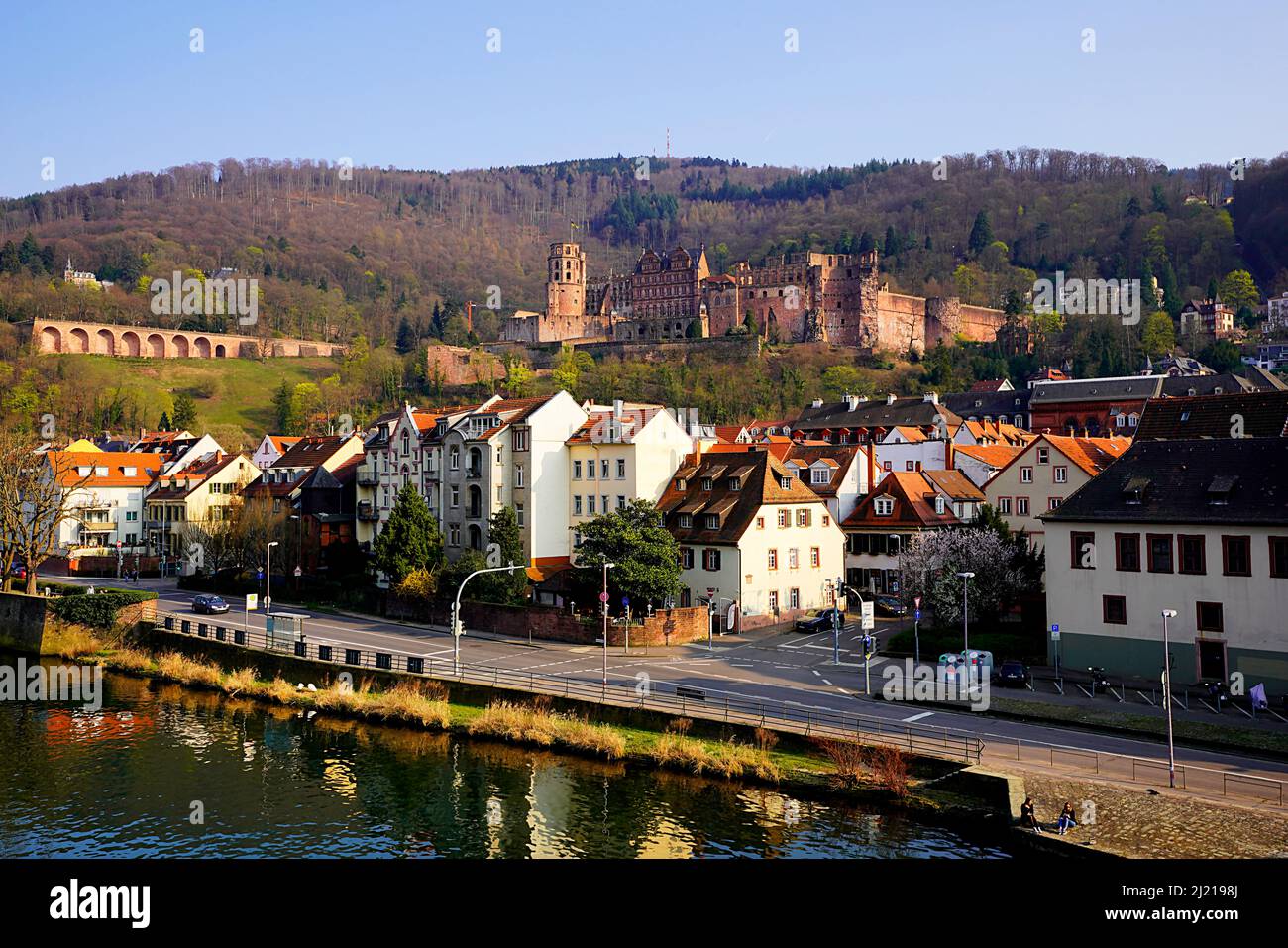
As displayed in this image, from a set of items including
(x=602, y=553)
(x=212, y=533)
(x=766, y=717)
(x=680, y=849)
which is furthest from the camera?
(x=212, y=533)

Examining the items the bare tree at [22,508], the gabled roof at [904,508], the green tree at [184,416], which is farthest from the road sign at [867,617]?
the green tree at [184,416]

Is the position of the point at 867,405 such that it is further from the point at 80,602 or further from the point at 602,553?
the point at 80,602

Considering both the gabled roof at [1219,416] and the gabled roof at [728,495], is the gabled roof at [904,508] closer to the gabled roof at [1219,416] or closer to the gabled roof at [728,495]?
the gabled roof at [728,495]

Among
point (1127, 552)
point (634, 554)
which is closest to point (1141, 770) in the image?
point (1127, 552)

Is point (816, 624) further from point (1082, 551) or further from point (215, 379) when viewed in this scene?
point (215, 379)

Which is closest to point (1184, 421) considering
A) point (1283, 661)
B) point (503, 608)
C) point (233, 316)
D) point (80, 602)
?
point (1283, 661)

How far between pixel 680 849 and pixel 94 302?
19015cm

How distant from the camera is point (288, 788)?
104 feet

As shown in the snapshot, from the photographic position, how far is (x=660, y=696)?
1444 inches

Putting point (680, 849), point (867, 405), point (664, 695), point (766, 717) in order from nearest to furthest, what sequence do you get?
point (680, 849) < point (766, 717) < point (664, 695) < point (867, 405)

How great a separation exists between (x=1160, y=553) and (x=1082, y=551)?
2858mm

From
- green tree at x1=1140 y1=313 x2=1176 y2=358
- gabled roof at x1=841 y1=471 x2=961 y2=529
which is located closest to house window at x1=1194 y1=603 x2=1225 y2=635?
gabled roof at x1=841 y1=471 x2=961 y2=529

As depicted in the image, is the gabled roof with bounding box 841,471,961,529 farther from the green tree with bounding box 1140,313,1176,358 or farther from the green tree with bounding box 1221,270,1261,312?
the green tree with bounding box 1221,270,1261,312

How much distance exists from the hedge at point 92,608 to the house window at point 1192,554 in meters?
47.3
